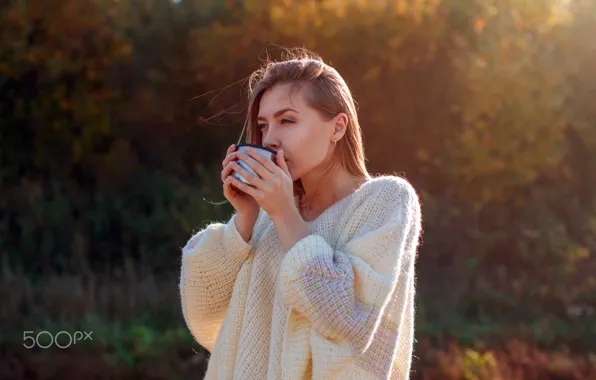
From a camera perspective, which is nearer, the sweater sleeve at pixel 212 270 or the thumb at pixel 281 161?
the thumb at pixel 281 161

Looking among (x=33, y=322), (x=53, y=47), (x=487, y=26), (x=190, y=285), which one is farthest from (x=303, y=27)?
(x=190, y=285)

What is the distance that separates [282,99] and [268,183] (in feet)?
0.76

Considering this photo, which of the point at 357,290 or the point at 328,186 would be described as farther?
the point at 328,186

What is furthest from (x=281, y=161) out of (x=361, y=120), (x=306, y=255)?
(x=361, y=120)

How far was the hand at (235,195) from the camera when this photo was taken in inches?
69.4

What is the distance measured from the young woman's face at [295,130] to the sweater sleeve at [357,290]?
20 cm

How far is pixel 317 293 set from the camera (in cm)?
160

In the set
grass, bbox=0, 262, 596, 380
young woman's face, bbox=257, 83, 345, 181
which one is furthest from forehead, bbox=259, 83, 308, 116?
grass, bbox=0, 262, 596, 380

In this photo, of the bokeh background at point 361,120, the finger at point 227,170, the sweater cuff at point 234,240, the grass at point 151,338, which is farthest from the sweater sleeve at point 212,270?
the bokeh background at point 361,120

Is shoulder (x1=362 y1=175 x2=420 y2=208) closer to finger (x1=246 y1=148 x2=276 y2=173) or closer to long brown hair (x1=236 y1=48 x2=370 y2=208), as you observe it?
long brown hair (x1=236 y1=48 x2=370 y2=208)

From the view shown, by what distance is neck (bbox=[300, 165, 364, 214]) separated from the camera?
191cm

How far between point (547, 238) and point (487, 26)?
171 centimetres

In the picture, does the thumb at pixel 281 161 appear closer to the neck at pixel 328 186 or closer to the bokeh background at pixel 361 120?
the neck at pixel 328 186

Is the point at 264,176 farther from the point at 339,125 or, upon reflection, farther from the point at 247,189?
the point at 339,125
